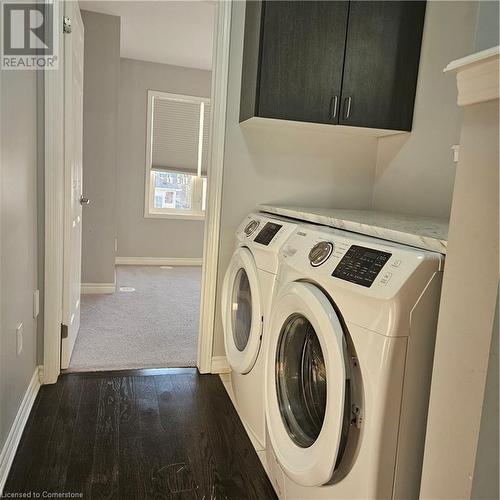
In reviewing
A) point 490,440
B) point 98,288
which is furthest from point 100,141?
point 490,440

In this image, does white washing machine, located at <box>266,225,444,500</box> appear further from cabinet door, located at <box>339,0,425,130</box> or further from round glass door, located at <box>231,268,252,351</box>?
cabinet door, located at <box>339,0,425,130</box>

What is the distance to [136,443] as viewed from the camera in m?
1.73

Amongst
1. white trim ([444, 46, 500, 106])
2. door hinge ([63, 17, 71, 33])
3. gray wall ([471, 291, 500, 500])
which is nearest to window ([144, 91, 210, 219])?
door hinge ([63, 17, 71, 33])

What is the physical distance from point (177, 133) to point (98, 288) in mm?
2240

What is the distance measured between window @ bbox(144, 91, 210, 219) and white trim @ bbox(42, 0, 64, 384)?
305cm

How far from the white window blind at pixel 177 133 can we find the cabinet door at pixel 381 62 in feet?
10.7

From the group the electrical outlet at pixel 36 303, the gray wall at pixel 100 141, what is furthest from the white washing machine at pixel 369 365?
the gray wall at pixel 100 141

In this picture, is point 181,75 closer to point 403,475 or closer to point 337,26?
point 337,26

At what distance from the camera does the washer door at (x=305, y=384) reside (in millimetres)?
1073

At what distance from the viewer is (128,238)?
5.15 m

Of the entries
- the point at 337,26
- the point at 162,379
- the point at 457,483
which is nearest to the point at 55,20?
the point at 337,26

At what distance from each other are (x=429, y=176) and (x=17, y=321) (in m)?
1.98

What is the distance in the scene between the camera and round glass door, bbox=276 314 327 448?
51.2 inches

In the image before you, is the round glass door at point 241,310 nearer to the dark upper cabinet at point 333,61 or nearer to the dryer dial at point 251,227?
the dryer dial at point 251,227
